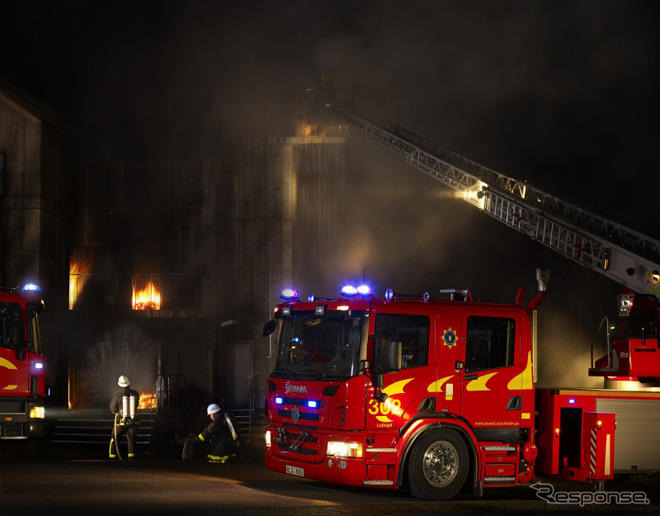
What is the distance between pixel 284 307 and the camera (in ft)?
32.8

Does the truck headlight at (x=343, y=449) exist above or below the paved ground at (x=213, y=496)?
above

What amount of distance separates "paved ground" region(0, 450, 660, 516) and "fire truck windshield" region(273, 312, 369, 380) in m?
1.43

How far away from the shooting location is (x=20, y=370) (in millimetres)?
12977

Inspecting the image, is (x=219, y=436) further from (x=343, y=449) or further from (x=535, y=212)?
(x=535, y=212)

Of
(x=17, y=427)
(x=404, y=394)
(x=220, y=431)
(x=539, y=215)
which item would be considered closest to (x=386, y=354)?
(x=404, y=394)

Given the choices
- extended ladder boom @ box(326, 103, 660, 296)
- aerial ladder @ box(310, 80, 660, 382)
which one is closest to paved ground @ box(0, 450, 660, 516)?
aerial ladder @ box(310, 80, 660, 382)

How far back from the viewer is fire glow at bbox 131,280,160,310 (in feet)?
76.7

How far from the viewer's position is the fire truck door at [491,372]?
949 cm

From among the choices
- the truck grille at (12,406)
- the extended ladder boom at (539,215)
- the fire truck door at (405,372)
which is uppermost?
the extended ladder boom at (539,215)

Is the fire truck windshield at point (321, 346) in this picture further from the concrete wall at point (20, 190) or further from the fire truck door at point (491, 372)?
the concrete wall at point (20, 190)

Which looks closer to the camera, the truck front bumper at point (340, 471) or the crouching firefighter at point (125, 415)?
the truck front bumper at point (340, 471)

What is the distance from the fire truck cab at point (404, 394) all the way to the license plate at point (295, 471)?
0.02 metres

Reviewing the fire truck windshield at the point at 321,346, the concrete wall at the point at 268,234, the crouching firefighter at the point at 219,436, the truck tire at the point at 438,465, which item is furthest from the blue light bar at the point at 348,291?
the concrete wall at the point at 268,234

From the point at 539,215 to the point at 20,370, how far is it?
43.5 ft
